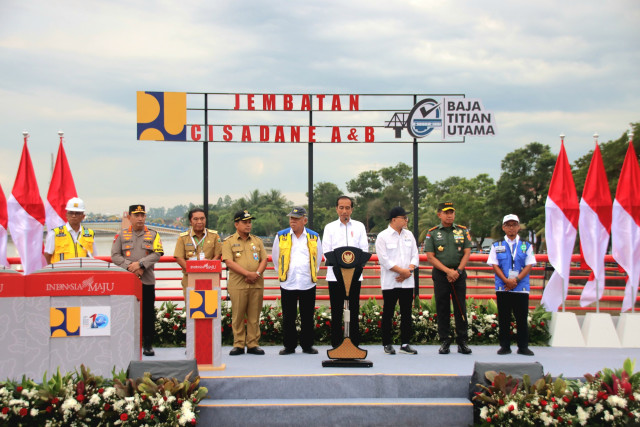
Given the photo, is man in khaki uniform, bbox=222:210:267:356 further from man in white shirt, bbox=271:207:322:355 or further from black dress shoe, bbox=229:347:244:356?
man in white shirt, bbox=271:207:322:355

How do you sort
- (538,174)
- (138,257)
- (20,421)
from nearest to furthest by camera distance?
(20,421)
(138,257)
(538,174)

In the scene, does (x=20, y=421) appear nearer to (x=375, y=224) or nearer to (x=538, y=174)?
(x=538, y=174)

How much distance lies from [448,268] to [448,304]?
451mm

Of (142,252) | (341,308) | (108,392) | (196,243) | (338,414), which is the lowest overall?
(338,414)

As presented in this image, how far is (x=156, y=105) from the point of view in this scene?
859cm

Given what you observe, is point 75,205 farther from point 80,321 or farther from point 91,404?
point 91,404

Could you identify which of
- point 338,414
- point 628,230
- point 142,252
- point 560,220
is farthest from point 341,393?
point 628,230

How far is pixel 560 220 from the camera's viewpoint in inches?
335

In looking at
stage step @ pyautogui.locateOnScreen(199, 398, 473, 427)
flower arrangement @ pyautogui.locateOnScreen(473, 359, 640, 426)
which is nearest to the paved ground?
stage step @ pyautogui.locateOnScreen(199, 398, 473, 427)

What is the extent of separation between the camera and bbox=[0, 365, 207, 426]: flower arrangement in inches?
187

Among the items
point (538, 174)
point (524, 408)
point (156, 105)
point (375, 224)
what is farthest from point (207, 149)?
point (375, 224)

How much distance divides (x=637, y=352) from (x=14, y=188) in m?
8.71

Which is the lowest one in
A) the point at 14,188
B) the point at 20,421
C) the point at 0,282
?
the point at 20,421

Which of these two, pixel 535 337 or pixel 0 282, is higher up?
pixel 0 282
